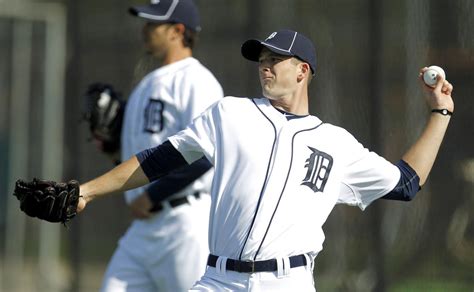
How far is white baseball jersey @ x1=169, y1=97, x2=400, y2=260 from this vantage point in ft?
13.6

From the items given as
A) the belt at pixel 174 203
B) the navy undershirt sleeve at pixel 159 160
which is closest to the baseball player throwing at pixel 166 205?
the belt at pixel 174 203

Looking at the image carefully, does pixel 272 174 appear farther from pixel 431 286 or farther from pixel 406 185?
pixel 431 286

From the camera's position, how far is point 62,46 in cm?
997

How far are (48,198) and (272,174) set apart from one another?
0.87 meters

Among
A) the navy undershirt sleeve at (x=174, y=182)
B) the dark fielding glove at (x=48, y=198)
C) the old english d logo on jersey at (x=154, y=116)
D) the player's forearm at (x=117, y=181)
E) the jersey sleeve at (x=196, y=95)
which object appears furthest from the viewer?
the old english d logo on jersey at (x=154, y=116)

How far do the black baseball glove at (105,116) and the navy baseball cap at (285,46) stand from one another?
2.23 m

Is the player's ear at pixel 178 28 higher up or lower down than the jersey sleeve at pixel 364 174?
higher up

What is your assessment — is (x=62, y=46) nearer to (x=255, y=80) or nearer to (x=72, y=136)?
(x=72, y=136)

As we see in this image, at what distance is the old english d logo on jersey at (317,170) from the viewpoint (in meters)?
4.20

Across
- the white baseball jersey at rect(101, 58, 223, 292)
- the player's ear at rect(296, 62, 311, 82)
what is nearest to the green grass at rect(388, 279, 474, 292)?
the white baseball jersey at rect(101, 58, 223, 292)

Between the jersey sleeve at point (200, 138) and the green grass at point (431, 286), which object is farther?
the green grass at point (431, 286)

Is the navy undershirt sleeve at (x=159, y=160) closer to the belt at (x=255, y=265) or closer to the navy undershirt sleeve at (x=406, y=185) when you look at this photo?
the belt at (x=255, y=265)

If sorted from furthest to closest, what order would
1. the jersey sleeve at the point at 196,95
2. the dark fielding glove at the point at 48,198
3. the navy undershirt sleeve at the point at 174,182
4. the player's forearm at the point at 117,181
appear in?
the jersey sleeve at the point at 196,95, the navy undershirt sleeve at the point at 174,182, the player's forearm at the point at 117,181, the dark fielding glove at the point at 48,198

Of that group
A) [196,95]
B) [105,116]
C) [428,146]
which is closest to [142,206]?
[196,95]
